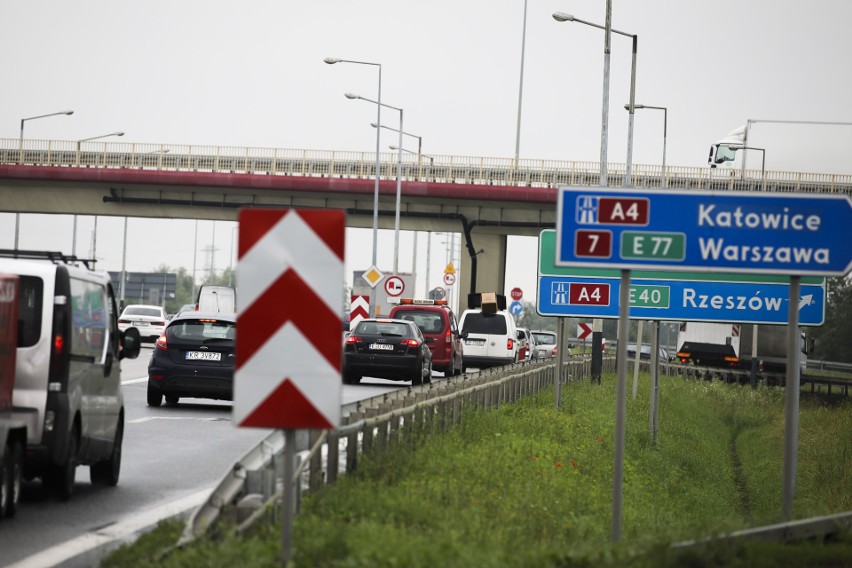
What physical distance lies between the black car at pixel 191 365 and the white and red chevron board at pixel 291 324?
50.0 feet

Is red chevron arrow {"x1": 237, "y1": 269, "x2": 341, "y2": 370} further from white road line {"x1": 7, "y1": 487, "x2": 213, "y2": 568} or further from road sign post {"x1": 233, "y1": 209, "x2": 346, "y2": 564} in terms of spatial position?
white road line {"x1": 7, "y1": 487, "x2": 213, "y2": 568}

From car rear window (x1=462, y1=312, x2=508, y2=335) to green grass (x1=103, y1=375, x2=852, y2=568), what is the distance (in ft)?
58.8

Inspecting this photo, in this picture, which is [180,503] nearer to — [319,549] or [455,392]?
[319,549]

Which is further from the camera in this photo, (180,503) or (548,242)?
(548,242)

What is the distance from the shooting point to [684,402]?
38.9 m

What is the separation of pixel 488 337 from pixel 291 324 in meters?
37.7

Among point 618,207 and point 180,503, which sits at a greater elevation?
point 618,207

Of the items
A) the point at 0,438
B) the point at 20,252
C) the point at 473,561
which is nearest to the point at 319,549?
the point at 473,561

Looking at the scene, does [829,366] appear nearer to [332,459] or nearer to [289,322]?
[332,459]

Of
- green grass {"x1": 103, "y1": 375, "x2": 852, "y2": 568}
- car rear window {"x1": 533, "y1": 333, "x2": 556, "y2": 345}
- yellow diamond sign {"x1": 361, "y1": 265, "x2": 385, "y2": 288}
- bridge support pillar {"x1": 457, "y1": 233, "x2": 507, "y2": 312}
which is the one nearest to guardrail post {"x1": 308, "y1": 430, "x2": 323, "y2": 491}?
green grass {"x1": 103, "y1": 375, "x2": 852, "y2": 568}

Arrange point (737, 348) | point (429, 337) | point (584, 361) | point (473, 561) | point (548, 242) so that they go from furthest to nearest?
point (737, 348) → point (584, 361) → point (429, 337) → point (548, 242) → point (473, 561)

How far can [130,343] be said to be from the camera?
1394cm

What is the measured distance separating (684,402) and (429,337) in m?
6.51

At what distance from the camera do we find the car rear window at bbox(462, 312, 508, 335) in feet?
147
